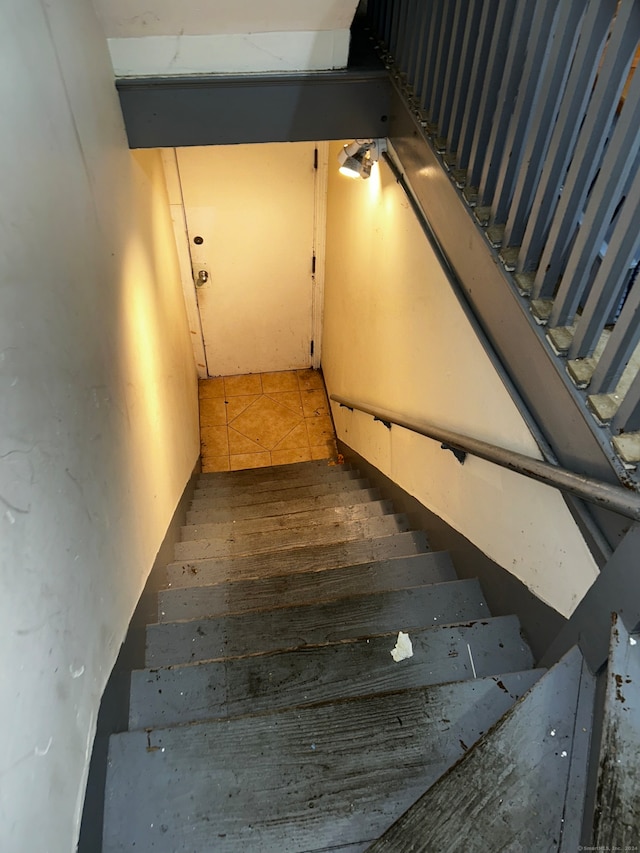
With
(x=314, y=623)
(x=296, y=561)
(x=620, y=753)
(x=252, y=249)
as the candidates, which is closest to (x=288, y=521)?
(x=296, y=561)

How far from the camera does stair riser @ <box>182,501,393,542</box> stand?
306 cm

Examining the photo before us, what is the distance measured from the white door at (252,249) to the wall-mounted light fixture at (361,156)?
5.13ft

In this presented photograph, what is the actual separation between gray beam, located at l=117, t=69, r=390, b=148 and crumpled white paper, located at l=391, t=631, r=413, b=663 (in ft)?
7.16

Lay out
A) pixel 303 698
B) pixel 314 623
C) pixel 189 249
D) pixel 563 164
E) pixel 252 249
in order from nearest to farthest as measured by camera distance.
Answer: pixel 563 164 < pixel 303 698 < pixel 314 623 < pixel 189 249 < pixel 252 249

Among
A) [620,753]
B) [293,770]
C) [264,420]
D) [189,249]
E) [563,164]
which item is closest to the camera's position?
[620,753]

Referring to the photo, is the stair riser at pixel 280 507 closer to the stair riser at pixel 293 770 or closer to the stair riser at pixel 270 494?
the stair riser at pixel 270 494

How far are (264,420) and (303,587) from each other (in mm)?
3329

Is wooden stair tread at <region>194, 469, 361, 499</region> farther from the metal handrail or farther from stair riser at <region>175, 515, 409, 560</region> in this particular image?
the metal handrail

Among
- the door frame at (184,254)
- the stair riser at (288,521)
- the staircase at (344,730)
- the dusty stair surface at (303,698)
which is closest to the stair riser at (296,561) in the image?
the dusty stair surface at (303,698)

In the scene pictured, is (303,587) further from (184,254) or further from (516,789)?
(184,254)

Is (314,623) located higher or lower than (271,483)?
higher

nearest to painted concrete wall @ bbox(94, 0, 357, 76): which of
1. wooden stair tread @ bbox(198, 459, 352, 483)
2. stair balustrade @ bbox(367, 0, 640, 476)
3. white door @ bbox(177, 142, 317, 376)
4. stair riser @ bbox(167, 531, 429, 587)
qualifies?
stair balustrade @ bbox(367, 0, 640, 476)

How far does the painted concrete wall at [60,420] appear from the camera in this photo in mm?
1050

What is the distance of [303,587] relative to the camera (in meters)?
2.23
